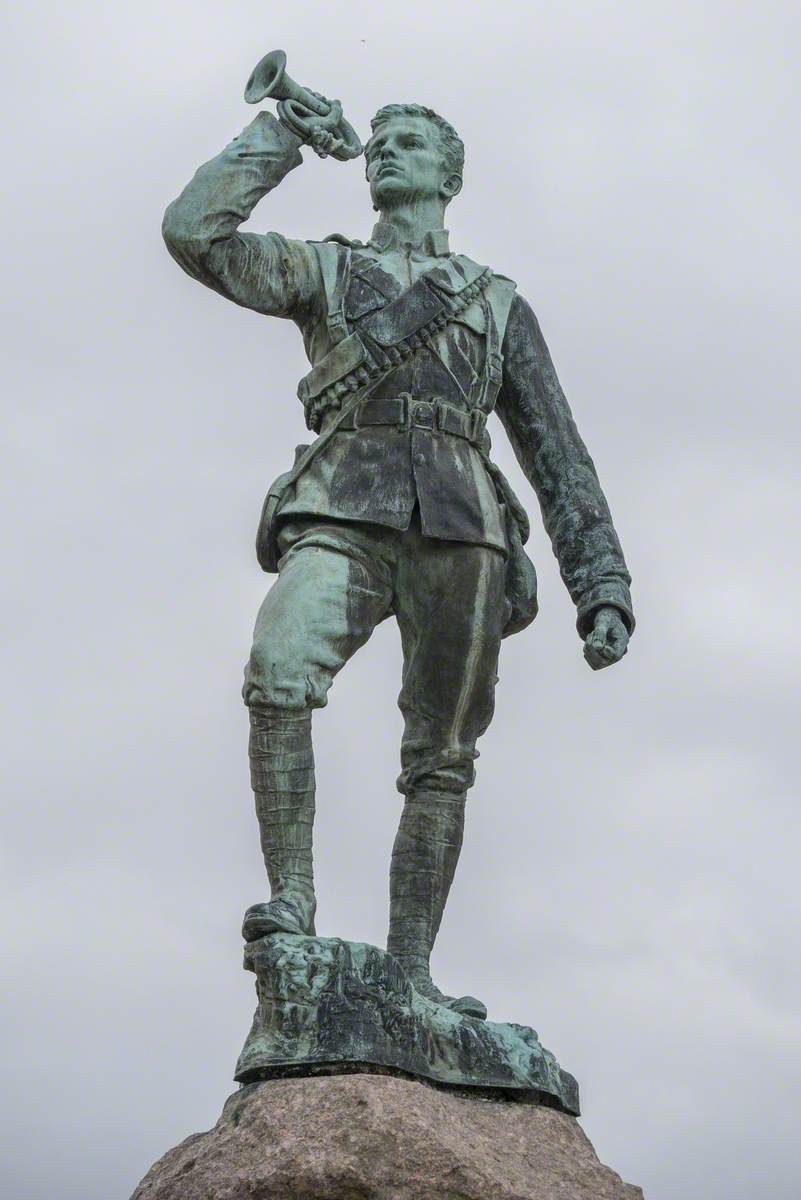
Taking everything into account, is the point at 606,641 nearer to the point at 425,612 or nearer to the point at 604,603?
the point at 604,603

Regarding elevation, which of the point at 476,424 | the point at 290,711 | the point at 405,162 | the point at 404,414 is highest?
the point at 405,162

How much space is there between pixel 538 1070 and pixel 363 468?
2.35 m

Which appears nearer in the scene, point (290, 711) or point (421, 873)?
point (290, 711)

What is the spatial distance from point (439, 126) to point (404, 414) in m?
1.40

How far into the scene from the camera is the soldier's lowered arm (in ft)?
29.5

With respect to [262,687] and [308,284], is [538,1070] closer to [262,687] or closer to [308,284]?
[262,687]

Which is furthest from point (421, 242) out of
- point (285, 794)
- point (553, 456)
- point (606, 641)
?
point (285, 794)

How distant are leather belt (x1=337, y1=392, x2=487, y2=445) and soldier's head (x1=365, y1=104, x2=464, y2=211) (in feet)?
3.17

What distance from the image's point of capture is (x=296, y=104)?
28.2 ft

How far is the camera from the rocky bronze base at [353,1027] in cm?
751

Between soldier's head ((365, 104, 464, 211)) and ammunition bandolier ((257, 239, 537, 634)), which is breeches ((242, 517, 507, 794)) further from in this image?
soldier's head ((365, 104, 464, 211))

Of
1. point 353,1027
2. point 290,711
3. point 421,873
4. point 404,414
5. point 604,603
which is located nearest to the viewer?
point 353,1027

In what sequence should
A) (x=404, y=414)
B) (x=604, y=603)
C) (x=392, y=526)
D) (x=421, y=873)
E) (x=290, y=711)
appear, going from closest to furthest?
(x=290, y=711)
(x=392, y=526)
(x=421, y=873)
(x=404, y=414)
(x=604, y=603)

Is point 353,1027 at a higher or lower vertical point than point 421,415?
lower
